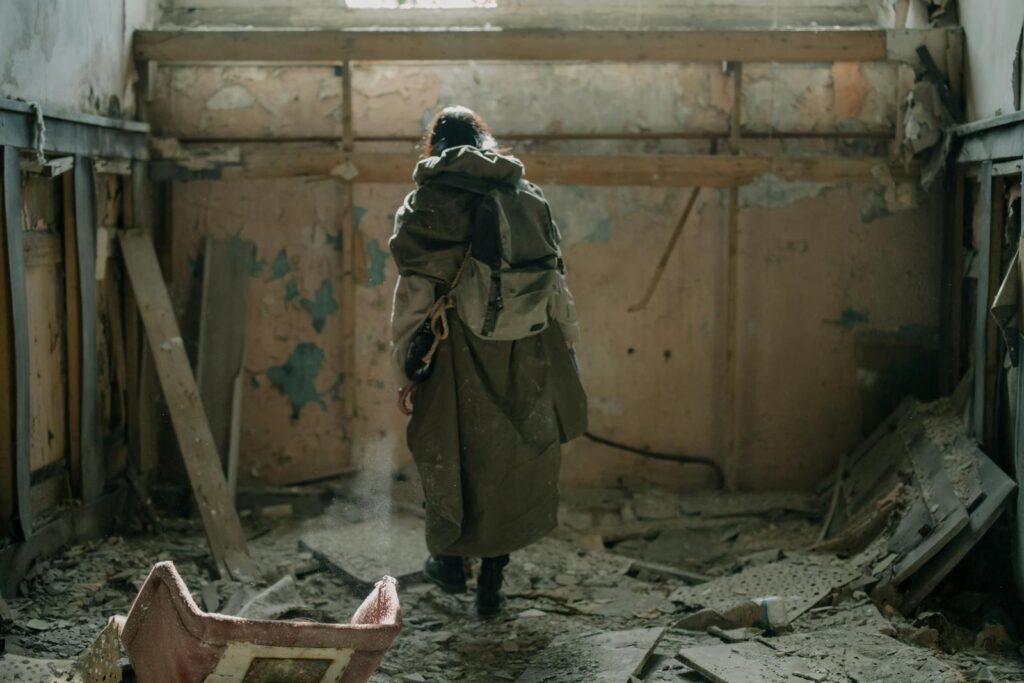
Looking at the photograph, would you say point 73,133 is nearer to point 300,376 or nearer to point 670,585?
point 300,376

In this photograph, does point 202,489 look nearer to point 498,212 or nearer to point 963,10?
point 498,212

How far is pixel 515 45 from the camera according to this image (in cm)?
561

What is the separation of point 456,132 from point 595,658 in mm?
1872

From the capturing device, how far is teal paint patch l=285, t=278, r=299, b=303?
19.7 ft

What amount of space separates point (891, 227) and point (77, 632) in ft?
13.3

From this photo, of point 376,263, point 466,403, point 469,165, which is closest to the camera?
point 469,165

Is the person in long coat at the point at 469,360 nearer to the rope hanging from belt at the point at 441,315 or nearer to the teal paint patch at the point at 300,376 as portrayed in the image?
the rope hanging from belt at the point at 441,315

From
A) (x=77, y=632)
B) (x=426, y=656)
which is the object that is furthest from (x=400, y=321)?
(x=77, y=632)

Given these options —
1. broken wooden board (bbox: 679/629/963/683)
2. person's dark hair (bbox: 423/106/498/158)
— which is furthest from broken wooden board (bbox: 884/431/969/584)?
person's dark hair (bbox: 423/106/498/158)

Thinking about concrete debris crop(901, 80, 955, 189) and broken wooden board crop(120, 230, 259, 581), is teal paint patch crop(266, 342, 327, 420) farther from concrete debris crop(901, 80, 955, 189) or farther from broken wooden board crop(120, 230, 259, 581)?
concrete debris crop(901, 80, 955, 189)

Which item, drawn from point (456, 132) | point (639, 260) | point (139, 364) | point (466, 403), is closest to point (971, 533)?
point (466, 403)

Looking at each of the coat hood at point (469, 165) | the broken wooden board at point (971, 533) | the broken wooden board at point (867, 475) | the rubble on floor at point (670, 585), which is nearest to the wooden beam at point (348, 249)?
the rubble on floor at point (670, 585)

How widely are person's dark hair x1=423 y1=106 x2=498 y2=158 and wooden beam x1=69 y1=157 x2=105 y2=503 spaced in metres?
1.63

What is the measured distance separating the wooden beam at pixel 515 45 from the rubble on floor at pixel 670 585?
1734mm
